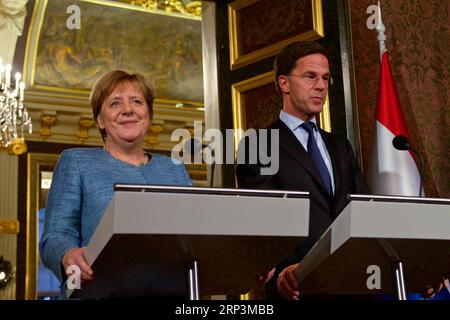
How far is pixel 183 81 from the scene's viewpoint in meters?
11.3

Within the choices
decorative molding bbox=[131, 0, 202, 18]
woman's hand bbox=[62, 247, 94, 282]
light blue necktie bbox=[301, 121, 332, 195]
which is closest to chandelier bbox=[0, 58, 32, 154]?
decorative molding bbox=[131, 0, 202, 18]

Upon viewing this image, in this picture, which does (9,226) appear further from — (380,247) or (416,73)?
(380,247)

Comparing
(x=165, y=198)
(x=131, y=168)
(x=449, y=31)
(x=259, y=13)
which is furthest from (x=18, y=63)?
(x=165, y=198)

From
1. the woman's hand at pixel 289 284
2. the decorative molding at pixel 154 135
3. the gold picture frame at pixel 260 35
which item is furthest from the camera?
the decorative molding at pixel 154 135

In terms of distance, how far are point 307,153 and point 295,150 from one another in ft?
0.16

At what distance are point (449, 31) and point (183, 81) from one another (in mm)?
7007

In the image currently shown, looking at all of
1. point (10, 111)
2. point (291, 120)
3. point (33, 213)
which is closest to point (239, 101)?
point (291, 120)

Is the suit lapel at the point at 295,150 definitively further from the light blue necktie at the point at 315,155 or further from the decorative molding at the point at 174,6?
the decorative molding at the point at 174,6

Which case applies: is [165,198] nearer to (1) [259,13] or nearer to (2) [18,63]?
(1) [259,13]

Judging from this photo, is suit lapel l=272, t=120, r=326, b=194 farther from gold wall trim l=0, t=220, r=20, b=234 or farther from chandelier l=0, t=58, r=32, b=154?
gold wall trim l=0, t=220, r=20, b=234

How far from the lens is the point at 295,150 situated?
293cm

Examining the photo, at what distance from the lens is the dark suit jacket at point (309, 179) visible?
2.76 metres

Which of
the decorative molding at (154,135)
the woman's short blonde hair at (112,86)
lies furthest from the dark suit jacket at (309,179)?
the decorative molding at (154,135)

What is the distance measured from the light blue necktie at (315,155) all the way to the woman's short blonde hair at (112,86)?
0.79 m
